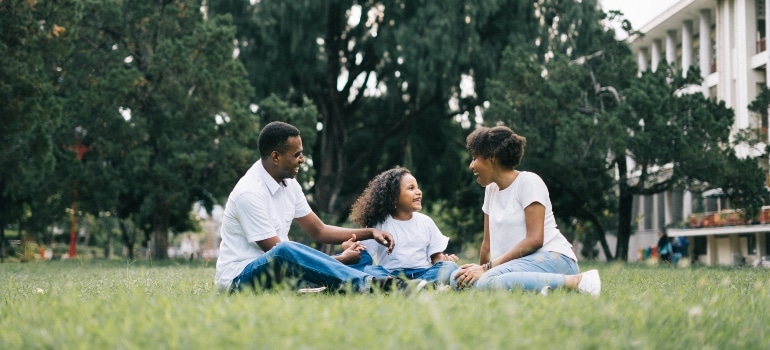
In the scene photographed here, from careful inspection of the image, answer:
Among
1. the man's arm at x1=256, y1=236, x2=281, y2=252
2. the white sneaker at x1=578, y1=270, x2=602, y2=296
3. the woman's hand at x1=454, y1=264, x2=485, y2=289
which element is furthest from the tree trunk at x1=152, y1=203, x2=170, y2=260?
the white sneaker at x1=578, y1=270, x2=602, y2=296

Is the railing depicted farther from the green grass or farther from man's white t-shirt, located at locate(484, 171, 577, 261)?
the green grass

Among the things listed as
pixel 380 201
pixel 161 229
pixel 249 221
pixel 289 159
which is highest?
pixel 289 159

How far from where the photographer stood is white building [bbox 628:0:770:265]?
39969mm

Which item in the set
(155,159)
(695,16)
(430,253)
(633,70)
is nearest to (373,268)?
(430,253)

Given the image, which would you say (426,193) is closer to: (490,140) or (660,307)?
(490,140)

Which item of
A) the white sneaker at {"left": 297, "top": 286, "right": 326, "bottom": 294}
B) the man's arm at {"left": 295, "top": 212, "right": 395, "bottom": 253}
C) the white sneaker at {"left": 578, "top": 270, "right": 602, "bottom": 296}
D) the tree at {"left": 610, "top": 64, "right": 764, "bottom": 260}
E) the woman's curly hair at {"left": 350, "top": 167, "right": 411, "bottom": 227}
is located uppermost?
the tree at {"left": 610, "top": 64, "right": 764, "bottom": 260}

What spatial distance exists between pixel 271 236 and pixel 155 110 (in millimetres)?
20622

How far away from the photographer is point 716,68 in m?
43.7

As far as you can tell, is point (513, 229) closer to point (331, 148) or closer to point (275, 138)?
point (275, 138)

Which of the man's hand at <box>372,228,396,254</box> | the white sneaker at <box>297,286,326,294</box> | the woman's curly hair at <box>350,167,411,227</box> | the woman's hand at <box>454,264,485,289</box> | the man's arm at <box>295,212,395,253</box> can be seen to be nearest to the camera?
the white sneaker at <box>297,286,326,294</box>

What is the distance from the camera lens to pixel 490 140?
23.4 feet

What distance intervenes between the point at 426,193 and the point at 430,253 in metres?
24.9

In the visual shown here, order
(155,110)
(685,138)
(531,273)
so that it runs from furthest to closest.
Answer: (155,110) < (685,138) < (531,273)

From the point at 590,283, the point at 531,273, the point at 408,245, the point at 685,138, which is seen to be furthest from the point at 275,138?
the point at 685,138
